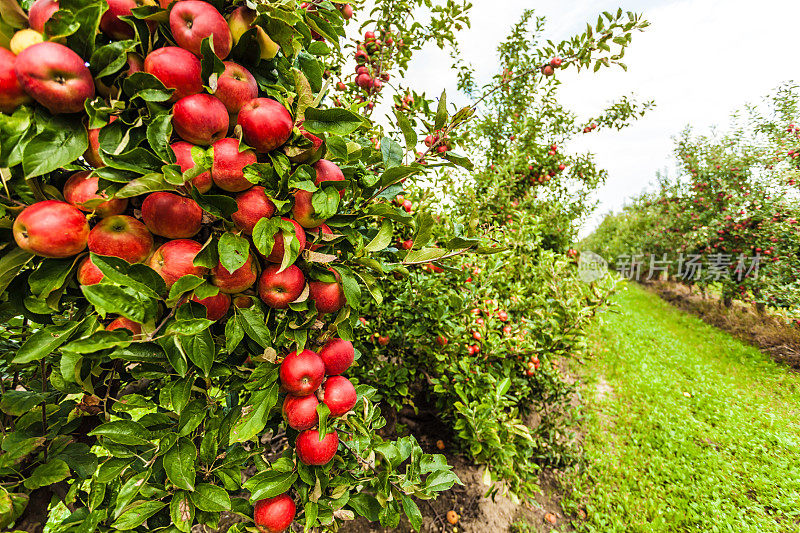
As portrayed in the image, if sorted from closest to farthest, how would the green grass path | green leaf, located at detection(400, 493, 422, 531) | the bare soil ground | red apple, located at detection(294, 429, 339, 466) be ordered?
1. red apple, located at detection(294, 429, 339, 466)
2. green leaf, located at detection(400, 493, 422, 531)
3. the green grass path
4. the bare soil ground

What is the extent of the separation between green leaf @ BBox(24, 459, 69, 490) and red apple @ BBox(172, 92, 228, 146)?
81cm

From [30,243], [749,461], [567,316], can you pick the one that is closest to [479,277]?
[567,316]

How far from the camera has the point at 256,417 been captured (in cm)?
A: 67

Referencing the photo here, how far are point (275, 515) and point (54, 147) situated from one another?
0.86 meters

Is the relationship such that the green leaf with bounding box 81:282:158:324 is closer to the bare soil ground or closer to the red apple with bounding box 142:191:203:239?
the red apple with bounding box 142:191:203:239

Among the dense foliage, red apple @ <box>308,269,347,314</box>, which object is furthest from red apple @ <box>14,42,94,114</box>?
the dense foliage

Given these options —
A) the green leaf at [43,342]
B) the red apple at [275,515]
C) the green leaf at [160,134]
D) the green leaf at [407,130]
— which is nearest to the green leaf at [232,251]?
the green leaf at [160,134]

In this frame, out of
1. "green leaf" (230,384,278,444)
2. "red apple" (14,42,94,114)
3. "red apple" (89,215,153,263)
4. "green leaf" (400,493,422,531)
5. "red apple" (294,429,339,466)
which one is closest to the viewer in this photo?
"red apple" (14,42,94,114)

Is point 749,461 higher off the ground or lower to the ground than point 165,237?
lower

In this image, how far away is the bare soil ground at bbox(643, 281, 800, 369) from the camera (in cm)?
662

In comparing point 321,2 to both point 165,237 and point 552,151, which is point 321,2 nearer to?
point 165,237

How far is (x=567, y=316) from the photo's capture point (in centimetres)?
254

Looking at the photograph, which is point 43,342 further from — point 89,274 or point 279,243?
point 279,243

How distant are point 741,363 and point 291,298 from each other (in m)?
9.02
